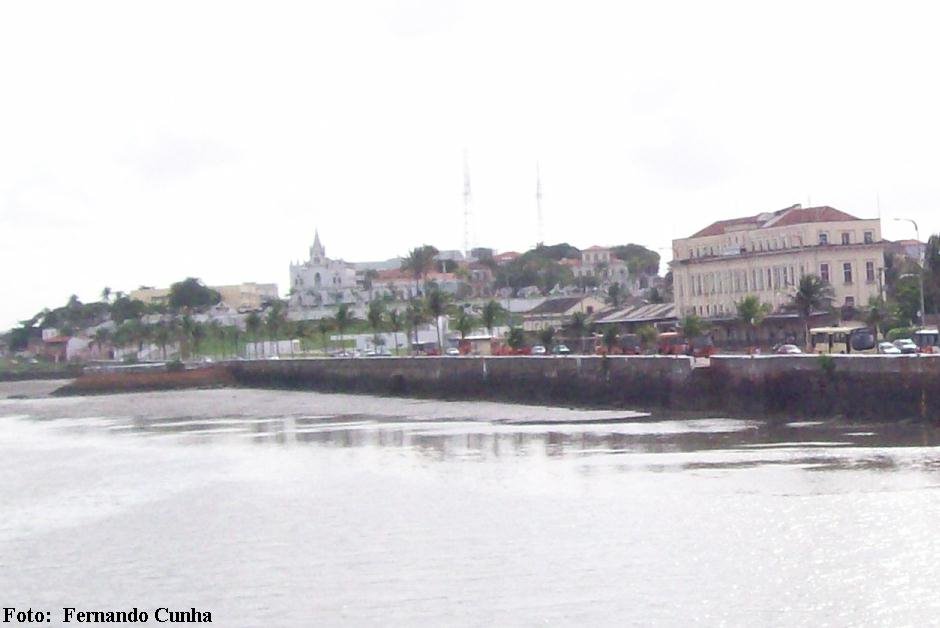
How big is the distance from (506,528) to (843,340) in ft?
145

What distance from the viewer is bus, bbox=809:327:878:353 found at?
207ft

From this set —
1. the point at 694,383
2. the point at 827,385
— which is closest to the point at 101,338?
the point at 694,383

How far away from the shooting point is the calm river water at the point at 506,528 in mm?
20469

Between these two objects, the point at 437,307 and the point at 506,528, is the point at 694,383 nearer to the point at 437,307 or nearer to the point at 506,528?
the point at 506,528

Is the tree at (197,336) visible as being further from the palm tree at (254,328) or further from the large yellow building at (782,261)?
the large yellow building at (782,261)

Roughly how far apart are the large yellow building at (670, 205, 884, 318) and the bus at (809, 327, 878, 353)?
1344 cm

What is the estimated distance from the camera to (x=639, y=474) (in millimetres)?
32812

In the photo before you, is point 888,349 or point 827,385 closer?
point 827,385

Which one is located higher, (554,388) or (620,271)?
(620,271)

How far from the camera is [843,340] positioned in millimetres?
68000

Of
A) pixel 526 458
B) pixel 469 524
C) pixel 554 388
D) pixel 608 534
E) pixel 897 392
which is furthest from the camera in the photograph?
pixel 554 388

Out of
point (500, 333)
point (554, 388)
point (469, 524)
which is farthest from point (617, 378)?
point (500, 333)

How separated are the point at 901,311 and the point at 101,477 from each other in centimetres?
4998

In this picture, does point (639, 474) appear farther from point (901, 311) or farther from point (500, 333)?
point (500, 333)
